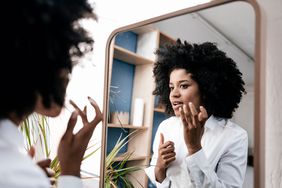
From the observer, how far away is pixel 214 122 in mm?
762

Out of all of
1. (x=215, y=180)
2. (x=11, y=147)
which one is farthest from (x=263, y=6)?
(x=11, y=147)

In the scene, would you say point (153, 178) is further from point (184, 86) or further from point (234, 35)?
point (234, 35)

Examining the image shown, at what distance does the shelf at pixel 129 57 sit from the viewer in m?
0.94

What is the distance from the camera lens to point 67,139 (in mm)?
810

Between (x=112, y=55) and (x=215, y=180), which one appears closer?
(x=215, y=180)

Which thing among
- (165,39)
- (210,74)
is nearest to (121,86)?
(165,39)

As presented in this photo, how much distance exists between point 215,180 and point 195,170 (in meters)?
0.06

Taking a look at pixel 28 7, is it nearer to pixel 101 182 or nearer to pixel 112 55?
pixel 112 55

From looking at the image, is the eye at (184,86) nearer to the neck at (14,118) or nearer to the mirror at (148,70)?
the mirror at (148,70)

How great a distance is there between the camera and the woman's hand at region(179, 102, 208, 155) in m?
0.77

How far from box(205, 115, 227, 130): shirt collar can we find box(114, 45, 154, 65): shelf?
0.28 meters

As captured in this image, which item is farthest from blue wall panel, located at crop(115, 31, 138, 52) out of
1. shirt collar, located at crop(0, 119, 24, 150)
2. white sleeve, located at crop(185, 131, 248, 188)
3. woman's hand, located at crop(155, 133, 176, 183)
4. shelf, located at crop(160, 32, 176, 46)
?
shirt collar, located at crop(0, 119, 24, 150)

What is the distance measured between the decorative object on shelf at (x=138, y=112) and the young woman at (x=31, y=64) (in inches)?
16.0

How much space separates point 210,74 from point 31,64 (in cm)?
49
